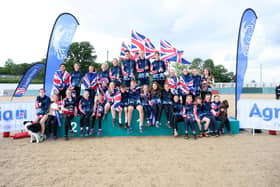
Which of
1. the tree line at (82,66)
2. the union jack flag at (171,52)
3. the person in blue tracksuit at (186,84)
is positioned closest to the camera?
the person in blue tracksuit at (186,84)

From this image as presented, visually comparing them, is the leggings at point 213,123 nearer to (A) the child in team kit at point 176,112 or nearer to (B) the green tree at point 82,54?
(A) the child in team kit at point 176,112

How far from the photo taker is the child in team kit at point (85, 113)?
5586 millimetres

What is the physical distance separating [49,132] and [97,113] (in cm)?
174

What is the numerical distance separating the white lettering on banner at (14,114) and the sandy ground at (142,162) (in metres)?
0.68

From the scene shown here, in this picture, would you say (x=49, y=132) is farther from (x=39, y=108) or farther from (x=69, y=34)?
(x=69, y=34)

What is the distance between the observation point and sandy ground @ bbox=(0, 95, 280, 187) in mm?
2928

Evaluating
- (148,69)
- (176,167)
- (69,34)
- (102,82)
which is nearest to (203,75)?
(148,69)

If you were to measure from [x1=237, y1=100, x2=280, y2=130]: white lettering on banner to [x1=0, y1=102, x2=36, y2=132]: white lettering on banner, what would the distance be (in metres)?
7.54

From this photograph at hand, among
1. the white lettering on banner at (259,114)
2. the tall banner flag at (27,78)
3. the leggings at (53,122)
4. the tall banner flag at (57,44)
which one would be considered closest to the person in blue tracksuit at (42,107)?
the leggings at (53,122)

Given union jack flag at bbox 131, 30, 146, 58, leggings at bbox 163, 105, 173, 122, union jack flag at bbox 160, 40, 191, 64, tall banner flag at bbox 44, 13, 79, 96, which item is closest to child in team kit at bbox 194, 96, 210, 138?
leggings at bbox 163, 105, 173, 122

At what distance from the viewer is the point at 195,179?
294cm

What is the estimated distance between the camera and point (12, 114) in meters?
5.89

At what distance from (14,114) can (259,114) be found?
27.5ft

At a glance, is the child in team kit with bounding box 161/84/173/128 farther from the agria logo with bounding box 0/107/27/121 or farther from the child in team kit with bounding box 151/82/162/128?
the agria logo with bounding box 0/107/27/121
